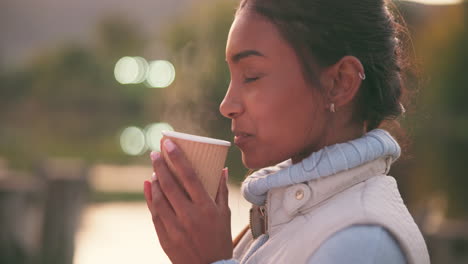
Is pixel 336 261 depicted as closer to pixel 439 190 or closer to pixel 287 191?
pixel 287 191

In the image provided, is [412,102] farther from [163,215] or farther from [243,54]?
[163,215]

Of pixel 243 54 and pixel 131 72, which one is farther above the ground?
pixel 243 54

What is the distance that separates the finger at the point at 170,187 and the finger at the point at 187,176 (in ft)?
0.06

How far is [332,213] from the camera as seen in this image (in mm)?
1416

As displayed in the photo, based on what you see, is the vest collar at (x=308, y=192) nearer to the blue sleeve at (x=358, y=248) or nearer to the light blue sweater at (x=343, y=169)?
the light blue sweater at (x=343, y=169)

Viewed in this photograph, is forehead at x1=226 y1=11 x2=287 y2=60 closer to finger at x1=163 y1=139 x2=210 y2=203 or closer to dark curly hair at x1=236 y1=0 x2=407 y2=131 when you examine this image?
dark curly hair at x1=236 y1=0 x2=407 y2=131

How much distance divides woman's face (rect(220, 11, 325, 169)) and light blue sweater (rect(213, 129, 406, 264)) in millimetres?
66

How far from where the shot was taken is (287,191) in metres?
1.51

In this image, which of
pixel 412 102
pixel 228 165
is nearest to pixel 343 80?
pixel 412 102

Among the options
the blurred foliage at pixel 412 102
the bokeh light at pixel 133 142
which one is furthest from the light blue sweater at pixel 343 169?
the bokeh light at pixel 133 142

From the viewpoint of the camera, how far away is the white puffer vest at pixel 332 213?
139cm

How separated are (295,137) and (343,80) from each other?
0.58 feet

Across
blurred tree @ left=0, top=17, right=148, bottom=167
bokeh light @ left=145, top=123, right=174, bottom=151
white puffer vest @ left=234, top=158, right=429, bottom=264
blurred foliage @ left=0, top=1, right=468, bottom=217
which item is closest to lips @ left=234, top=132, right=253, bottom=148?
white puffer vest @ left=234, top=158, right=429, bottom=264

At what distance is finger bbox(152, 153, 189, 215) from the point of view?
152 cm
